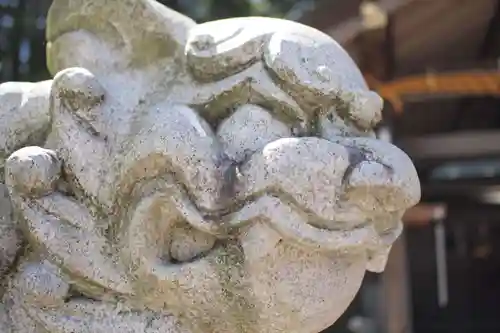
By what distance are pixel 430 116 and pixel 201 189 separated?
12.0 ft

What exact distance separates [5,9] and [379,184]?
3799 mm

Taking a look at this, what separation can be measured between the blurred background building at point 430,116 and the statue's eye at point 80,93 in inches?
74.8

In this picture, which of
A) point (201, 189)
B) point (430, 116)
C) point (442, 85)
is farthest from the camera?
point (430, 116)

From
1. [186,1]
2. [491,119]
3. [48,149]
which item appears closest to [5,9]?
[186,1]

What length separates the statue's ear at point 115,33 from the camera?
99 centimetres

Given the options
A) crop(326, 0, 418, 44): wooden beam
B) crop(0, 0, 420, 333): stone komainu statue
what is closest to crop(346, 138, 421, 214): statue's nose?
crop(0, 0, 420, 333): stone komainu statue

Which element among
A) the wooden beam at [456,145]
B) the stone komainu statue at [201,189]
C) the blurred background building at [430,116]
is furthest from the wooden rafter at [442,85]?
the stone komainu statue at [201,189]

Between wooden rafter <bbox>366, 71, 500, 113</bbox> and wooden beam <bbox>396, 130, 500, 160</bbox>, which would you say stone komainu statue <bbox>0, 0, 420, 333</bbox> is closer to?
wooden rafter <bbox>366, 71, 500, 113</bbox>

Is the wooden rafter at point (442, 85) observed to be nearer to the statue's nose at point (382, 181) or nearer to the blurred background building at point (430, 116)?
the blurred background building at point (430, 116)

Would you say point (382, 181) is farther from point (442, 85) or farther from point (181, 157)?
point (442, 85)

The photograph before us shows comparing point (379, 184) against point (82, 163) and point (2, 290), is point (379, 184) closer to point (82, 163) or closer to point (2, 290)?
point (82, 163)

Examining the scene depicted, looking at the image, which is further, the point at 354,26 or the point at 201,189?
the point at 354,26

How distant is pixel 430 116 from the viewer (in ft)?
14.2

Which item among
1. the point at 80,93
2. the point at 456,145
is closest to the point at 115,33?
the point at 80,93
